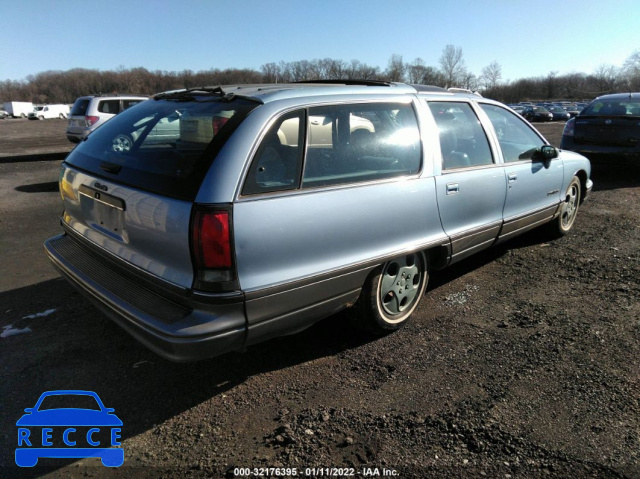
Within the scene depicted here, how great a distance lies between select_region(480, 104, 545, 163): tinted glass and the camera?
Result: 4441 millimetres

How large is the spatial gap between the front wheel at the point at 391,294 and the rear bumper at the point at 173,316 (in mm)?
1020

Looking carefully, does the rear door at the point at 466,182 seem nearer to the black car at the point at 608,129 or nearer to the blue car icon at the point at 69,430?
the blue car icon at the point at 69,430

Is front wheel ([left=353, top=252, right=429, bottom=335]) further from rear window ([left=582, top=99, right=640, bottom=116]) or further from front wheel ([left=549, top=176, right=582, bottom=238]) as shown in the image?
rear window ([left=582, top=99, right=640, bottom=116])

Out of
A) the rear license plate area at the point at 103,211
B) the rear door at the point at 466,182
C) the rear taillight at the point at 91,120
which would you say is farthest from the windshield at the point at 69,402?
the rear taillight at the point at 91,120

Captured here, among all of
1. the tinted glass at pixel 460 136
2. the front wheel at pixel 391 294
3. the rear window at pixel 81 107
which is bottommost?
the front wheel at pixel 391 294

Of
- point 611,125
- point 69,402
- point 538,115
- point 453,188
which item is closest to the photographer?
point 69,402

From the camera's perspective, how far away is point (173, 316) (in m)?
2.44

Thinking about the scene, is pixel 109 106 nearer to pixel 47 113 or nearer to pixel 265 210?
pixel 265 210

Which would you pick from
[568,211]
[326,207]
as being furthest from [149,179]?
[568,211]

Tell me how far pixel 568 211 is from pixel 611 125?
4.10 metres

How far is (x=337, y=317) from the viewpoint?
12.3ft

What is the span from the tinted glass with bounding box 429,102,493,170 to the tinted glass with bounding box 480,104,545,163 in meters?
0.28

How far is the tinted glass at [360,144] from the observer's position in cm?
283

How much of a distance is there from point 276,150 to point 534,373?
2.10m
